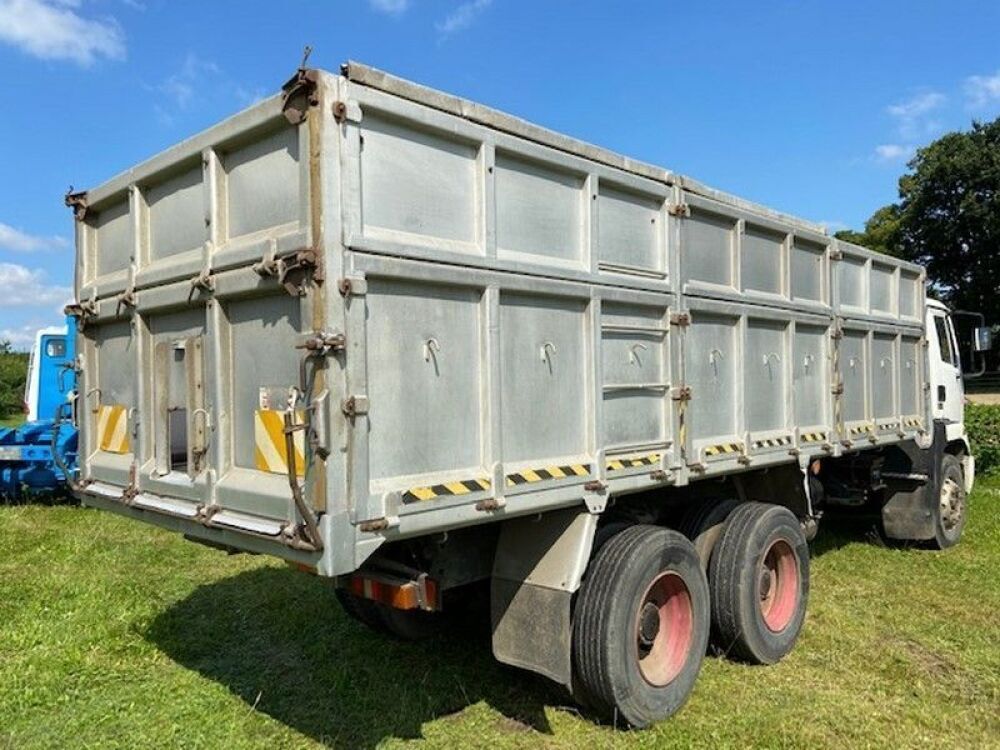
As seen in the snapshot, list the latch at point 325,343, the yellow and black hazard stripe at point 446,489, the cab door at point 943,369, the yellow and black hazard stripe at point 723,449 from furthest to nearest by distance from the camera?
the cab door at point 943,369
the yellow and black hazard stripe at point 723,449
the yellow and black hazard stripe at point 446,489
the latch at point 325,343

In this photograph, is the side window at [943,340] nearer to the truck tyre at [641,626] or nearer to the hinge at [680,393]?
the hinge at [680,393]

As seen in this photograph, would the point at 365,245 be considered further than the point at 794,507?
No

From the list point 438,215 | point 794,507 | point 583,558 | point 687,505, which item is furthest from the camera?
point 794,507

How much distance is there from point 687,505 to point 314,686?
8.64ft

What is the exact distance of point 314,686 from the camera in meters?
4.76

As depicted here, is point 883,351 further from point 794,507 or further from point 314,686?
point 314,686

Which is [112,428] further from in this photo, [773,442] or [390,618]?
[773,442]

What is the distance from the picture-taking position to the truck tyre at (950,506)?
26.5ft

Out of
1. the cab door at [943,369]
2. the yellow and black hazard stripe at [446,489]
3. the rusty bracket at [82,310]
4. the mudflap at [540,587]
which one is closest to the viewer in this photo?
the yellow and black hazard stripe at [446,489]

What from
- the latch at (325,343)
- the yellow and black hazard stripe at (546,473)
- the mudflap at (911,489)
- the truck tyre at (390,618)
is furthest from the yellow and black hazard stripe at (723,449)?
the mudflap at (911,489)

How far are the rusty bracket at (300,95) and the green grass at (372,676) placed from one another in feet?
9.94

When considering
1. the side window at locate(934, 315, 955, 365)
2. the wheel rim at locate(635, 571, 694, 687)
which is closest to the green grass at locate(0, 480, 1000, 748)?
the wheel rim at locate(635, 571, 694, 687)

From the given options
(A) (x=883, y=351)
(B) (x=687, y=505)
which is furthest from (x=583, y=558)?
(A) (x=883, y=351)

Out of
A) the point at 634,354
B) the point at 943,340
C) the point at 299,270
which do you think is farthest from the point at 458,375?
the point at 943,340
